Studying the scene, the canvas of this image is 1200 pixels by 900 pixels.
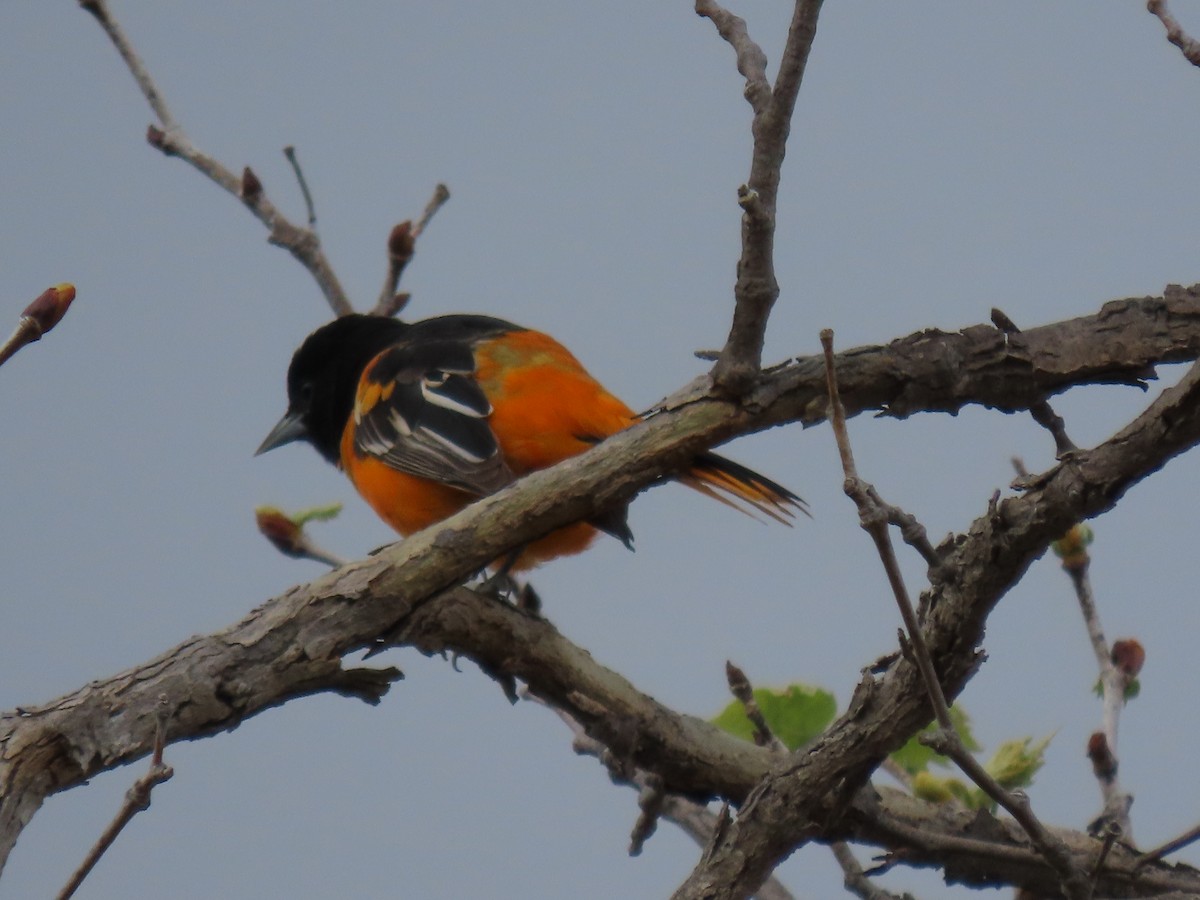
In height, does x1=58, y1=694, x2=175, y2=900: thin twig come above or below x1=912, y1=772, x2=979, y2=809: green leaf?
below

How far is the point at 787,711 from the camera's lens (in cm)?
365

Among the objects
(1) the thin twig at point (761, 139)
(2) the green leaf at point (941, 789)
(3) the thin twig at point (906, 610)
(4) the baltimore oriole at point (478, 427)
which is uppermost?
(4) the baltimore oriole at point (478, 427)

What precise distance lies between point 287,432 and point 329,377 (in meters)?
0.30

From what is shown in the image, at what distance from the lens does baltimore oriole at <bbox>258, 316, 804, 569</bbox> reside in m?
3.98

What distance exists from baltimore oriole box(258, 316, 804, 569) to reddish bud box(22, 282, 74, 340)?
1925 mm

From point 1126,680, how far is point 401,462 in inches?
81.4

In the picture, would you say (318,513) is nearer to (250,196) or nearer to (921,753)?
(250,196)

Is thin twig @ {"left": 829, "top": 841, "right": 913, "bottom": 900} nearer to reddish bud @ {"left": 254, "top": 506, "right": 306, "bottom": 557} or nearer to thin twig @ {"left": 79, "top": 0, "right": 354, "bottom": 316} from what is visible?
reddish bud @ {"left": 254, "top": 506, "right": 306, "bottom": 557}

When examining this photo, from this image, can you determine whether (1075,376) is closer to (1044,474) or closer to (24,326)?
(1044,474)

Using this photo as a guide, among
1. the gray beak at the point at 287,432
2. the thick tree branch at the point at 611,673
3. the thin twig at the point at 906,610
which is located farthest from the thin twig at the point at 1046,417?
the gray beak at the point at 287,432

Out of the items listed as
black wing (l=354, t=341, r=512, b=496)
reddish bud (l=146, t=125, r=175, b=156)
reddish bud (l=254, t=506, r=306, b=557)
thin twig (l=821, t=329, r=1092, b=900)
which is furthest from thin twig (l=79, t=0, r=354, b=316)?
thin twig (l=821, t=329, r=1092, b=900)

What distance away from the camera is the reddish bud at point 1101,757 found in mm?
3205

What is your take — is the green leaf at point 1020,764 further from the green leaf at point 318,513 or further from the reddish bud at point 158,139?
the reddish bud at point 158,139

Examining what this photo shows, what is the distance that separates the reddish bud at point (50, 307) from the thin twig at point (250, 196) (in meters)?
→ 2.59
